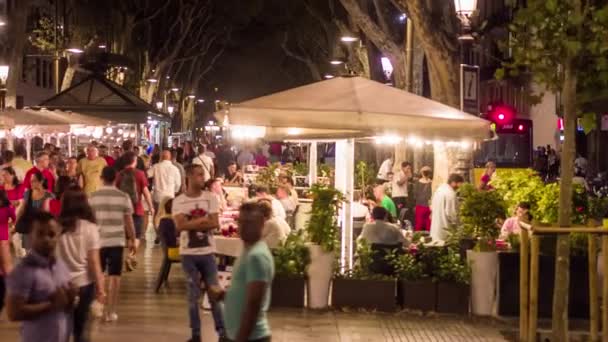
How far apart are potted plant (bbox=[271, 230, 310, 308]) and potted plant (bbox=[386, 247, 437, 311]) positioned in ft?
3.80

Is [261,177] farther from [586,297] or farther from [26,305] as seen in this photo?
[26,305]

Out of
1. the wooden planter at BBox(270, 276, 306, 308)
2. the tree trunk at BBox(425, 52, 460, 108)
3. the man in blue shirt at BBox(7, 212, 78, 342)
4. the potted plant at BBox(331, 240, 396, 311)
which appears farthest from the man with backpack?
the man in blue shirt at BBox(7, 212, 78, 342)

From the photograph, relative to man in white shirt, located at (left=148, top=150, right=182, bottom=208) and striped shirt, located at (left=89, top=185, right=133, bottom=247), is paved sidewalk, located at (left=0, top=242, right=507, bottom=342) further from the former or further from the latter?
man in white shirt, located at (left=148, top=150, right=182, bottom=208)

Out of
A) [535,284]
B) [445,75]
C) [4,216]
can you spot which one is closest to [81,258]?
[4,216]

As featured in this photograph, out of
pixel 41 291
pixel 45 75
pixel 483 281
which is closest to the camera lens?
pixel 41 291

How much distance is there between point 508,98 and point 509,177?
41.3 metres

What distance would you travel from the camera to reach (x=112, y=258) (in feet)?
39.9

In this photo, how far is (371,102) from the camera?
45.7 ft

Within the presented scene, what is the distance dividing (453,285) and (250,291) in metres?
7.45

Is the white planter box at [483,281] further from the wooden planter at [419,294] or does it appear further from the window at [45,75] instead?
the window at [45,75]

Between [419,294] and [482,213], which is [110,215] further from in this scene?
[482,213]

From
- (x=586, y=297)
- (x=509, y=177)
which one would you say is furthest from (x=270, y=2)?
(x=586, y=297)

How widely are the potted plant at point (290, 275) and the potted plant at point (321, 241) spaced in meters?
0.09

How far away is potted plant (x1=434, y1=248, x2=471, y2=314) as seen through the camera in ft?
45.2
